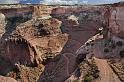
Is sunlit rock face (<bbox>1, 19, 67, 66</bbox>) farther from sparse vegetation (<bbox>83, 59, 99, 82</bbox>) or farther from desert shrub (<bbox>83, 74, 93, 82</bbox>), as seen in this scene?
desert shrub (<bbox>83, 74, 93, 82</bbox>)

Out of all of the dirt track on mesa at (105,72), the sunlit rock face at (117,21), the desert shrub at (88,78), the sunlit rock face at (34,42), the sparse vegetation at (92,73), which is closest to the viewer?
the dirt track on mesa at (105,72)

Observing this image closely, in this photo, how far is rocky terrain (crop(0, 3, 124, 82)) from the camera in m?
57.8

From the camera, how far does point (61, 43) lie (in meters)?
83.5

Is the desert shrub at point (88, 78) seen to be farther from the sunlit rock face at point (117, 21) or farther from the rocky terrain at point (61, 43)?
the sunlit rock face at point (117, 21)

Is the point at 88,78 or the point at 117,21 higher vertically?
the point at 117,21

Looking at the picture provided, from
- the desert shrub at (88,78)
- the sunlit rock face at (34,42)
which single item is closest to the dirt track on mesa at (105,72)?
the desert shrub at (88,78)

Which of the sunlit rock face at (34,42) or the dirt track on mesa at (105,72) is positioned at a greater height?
the dirt track on mesa at (105,72)

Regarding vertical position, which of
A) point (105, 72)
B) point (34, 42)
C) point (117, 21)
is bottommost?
point (34, 42)

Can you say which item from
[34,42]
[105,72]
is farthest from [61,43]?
[105,72]

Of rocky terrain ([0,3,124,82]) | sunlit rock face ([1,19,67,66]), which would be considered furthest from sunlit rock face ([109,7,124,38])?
sunlit rock face ([1,19,67,66])

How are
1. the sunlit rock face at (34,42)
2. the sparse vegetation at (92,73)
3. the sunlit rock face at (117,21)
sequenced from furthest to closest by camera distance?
the sunlit rock face at (34,42), the sunlit rock face at (117,21), the sparse vegetation at (92,73)

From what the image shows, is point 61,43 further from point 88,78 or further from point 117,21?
point 88,78

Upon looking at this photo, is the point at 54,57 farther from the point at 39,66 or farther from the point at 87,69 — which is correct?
the point at 87,69

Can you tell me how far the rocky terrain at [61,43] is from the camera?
57.8m
